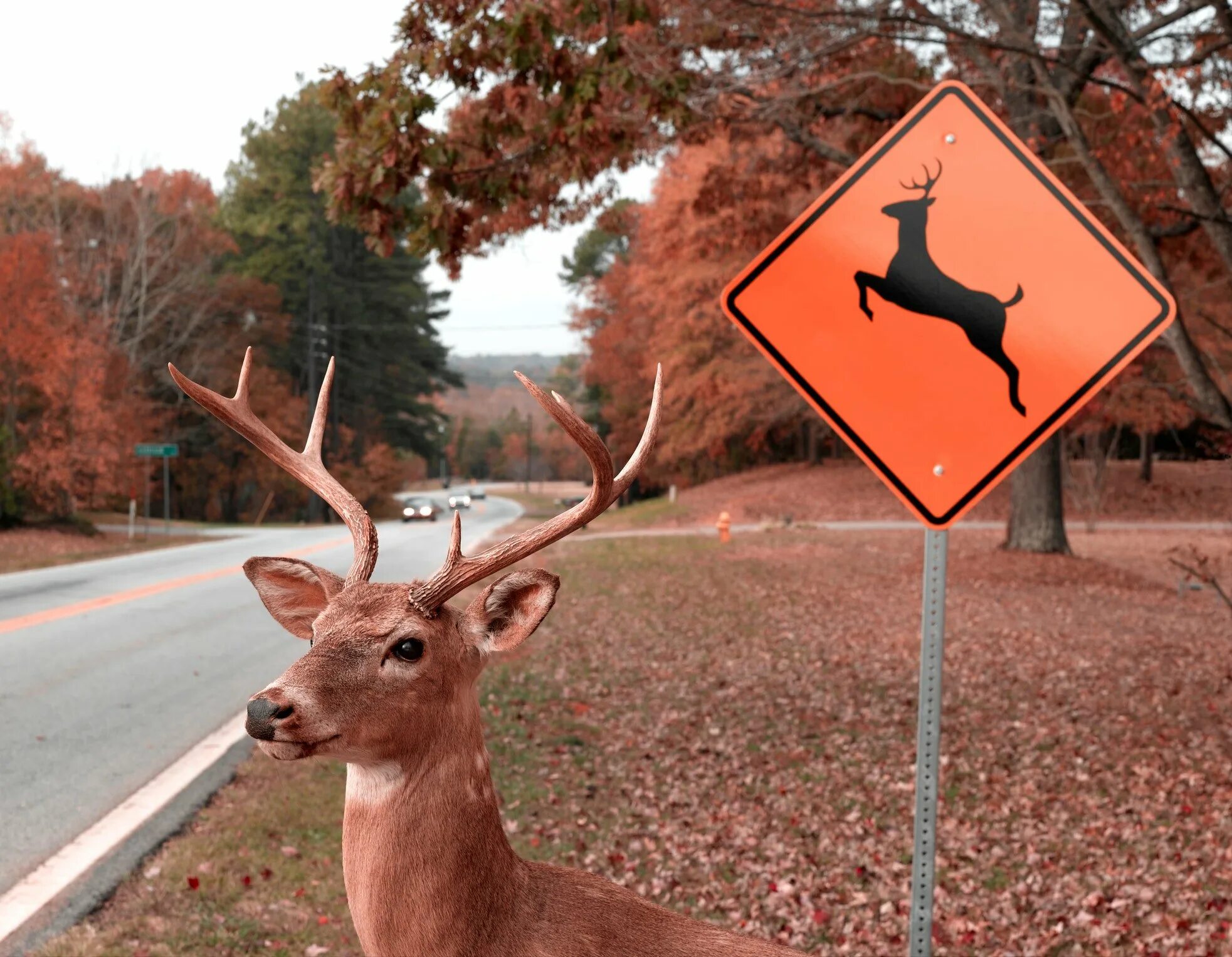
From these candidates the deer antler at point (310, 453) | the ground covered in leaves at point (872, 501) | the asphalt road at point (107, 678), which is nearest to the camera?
the deer antler at point (310, 453)

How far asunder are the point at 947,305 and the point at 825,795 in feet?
13.7

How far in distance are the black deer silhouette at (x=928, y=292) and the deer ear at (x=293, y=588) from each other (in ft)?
6.04

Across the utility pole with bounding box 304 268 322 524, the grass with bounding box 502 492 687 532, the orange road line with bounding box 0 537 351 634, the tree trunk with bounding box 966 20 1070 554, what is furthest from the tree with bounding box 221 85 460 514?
the tree trunk with bounding box 966 20 1070 554

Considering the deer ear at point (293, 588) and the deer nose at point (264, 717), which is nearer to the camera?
the deer nose at point (264, 717)

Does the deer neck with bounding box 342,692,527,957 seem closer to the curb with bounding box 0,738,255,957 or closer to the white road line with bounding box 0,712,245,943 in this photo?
the curb with bounding box 0,738,255,957

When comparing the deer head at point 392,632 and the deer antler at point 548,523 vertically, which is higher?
the deer antler at point 548,523

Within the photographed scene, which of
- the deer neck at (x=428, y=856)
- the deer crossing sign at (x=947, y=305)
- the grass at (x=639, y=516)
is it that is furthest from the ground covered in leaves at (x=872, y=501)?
the deer neck at (x=428, y=856)

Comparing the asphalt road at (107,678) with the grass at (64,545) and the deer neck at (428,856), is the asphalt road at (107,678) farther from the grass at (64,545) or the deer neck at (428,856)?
the deer neck at (428,856)

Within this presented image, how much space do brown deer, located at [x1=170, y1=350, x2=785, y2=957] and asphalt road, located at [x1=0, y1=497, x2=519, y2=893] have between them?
3410 millimetres

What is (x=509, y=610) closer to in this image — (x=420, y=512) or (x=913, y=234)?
(x=913, y=234)

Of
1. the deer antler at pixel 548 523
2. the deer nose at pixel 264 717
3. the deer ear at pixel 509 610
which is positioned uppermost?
the deer antler at pixel 548 523

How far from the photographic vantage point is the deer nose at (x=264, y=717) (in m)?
1.96

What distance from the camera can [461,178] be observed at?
8.00 meters

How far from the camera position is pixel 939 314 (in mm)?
3236
